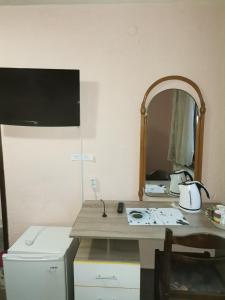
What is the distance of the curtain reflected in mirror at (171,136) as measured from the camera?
2.16m

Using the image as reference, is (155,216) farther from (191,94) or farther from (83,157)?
(191,94)

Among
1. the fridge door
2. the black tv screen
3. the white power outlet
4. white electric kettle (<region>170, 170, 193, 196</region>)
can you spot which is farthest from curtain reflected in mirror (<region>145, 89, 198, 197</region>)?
the fridge door

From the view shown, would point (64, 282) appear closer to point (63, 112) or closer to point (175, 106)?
point (63, 112)

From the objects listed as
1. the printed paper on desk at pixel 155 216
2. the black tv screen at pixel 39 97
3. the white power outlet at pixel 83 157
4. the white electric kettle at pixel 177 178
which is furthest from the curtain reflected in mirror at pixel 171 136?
the black tv screen at pixel 39 97

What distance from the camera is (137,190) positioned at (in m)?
2.28

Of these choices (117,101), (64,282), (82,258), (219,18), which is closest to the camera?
(82,258)

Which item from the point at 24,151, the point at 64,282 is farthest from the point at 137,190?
the point at 24,151

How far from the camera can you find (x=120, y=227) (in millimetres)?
1738

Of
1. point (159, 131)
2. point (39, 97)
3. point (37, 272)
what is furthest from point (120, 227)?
point (39, 97)

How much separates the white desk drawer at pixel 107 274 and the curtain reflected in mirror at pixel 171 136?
0.84 meters

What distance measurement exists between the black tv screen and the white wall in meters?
0.18

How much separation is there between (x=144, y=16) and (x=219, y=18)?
63cm

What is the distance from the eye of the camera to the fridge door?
5.91ft

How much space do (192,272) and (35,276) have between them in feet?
3.71
